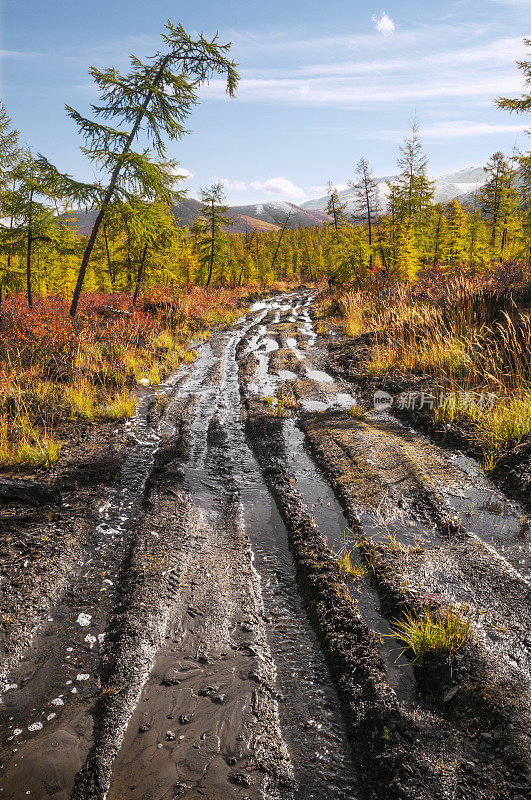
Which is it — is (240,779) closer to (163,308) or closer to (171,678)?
(171,678)

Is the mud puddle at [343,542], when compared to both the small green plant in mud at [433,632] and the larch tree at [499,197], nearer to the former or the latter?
the small green plant in mud at [433,632]

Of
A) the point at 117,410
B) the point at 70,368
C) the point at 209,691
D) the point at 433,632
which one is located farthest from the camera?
the point at 70,368

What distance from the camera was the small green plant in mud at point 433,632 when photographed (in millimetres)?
2428

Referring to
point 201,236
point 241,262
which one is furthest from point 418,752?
point 241,262

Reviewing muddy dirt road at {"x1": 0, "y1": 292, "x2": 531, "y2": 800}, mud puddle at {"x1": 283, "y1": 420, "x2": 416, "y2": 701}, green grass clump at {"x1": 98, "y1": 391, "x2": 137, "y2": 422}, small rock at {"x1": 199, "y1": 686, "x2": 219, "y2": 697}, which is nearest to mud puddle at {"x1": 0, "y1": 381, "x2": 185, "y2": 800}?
muddy dirt road at {"x1": 0, "y1": 292, "x2": 531, "y2": 800}

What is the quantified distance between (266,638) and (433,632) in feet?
3.65

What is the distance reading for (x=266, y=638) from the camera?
106 inches

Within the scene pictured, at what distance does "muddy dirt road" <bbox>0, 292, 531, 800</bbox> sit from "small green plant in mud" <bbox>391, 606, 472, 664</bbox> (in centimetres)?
8

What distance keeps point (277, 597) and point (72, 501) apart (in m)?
2.65

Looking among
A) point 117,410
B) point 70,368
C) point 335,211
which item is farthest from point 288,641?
point 335,211

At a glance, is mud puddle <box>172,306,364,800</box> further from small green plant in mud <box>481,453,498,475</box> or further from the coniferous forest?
small green plant in mud <box>481,453,498,475</box>

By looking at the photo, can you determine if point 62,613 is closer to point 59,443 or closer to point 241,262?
point 59,443

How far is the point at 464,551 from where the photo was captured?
11.1 ft

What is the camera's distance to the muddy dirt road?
6.28ft
